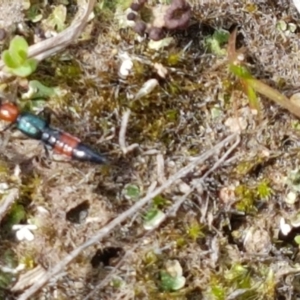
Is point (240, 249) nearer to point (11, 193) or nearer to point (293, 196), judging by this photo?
point (293, 196)

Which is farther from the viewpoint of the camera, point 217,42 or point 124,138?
point 217,42

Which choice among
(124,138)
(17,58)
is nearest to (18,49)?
(17,58)

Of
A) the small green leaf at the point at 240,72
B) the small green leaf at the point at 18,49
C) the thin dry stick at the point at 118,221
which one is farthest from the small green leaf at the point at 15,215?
the small green leaf at the point at 240,72

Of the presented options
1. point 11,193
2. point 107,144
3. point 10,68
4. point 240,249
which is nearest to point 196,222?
point 240,249

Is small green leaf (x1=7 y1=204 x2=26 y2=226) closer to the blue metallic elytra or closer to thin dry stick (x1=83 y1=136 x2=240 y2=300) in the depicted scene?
the blue metallic elytra

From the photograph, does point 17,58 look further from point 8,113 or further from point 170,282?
point 170,282

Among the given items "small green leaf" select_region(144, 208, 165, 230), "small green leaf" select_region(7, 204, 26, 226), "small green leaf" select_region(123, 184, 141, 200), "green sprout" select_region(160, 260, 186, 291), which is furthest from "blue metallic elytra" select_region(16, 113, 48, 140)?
"green sprout" select_region(160, 260, 186, 291)
